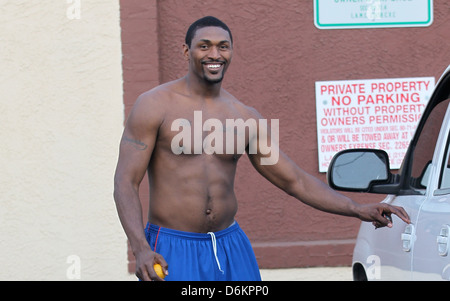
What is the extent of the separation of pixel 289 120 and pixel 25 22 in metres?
2.73

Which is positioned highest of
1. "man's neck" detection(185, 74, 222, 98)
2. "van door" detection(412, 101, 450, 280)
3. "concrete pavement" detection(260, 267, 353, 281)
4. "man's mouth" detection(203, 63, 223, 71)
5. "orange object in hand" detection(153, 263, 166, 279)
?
"man's mouth" detection(203, 63, 223, 71)

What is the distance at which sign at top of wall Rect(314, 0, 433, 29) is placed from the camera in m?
7.66

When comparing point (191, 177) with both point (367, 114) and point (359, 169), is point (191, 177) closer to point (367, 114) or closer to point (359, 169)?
point (359, 169)

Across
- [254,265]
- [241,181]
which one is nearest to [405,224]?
[254,265]

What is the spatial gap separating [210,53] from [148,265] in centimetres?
114

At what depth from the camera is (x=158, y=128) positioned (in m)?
3.85

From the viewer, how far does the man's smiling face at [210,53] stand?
394cm

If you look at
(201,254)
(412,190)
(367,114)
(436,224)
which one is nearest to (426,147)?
(412,190)

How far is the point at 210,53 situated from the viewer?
3.93m

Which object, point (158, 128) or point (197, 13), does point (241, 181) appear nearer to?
point (197, 13)

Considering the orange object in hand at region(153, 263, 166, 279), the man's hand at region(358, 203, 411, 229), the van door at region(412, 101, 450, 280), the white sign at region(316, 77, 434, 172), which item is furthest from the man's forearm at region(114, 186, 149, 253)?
the white sign at region(316, 77, 434, 172)

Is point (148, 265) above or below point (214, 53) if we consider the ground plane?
below

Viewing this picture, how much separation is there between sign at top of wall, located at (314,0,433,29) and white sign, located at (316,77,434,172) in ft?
1.88

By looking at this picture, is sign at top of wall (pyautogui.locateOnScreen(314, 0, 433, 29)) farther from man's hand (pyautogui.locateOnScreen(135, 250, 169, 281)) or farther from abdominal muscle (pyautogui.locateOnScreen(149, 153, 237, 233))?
man's hand (pyautogui.locateOnScreen(135, 250, 169, 281))
